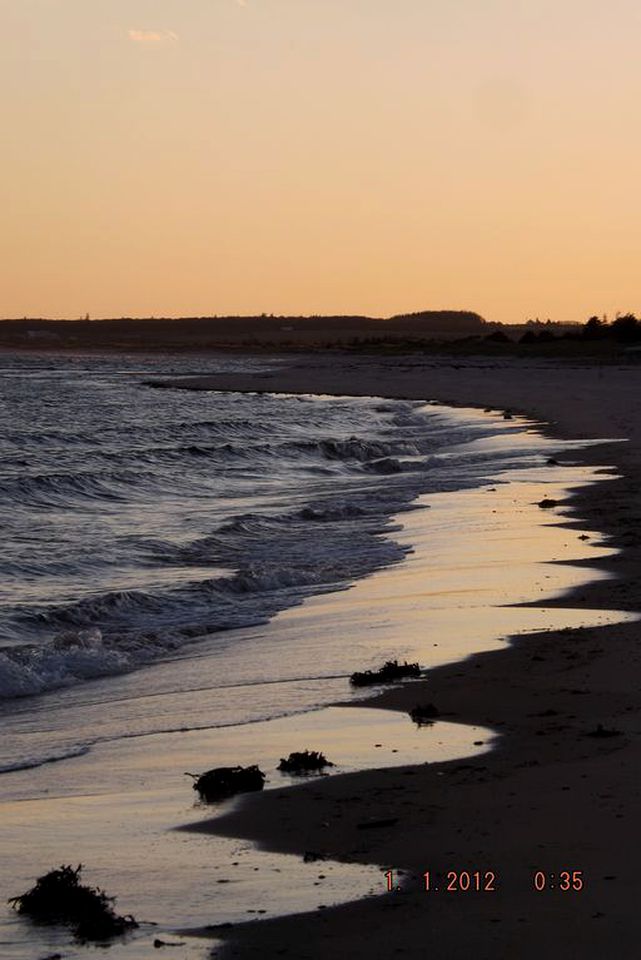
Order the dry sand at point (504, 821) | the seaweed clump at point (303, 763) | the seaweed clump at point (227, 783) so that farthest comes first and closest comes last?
the seaweed clump at point (303, 763), the seaweed clump at point (227, 783), the dry sand at point (504, 821)

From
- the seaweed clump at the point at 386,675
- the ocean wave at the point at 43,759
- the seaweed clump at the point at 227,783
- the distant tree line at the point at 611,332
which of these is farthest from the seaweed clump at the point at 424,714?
the distant tree line at the point at 611,332

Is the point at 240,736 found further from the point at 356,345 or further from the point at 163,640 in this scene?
the point at 356,345

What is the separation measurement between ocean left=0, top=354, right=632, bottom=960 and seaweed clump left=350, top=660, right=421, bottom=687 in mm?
127

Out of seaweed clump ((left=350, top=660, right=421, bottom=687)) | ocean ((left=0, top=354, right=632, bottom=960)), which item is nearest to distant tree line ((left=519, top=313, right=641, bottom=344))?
ocean ((left=0, top=354, right=632, bottom=960))

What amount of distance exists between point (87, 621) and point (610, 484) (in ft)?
36.0

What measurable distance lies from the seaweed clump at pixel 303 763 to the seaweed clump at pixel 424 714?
1.06m

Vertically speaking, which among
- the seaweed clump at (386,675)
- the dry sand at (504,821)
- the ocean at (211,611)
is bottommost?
the ocean at (211,611)

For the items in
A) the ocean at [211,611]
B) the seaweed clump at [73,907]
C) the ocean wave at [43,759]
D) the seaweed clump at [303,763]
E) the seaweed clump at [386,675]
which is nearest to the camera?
the seaweed clump at [73,907]

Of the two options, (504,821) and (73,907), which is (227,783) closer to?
(504,821)

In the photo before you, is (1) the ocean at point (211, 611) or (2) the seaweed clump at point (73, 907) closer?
(2) the seaweed clump at point (73, 907)

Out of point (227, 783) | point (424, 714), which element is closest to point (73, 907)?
point (227, 783)

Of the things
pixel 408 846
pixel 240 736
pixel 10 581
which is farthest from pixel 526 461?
pixel 408 846
